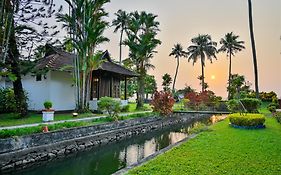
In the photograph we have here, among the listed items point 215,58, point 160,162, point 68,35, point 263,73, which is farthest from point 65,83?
point 215,58

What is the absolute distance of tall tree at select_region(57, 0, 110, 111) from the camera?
1870cm

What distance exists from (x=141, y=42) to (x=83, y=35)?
10.5m

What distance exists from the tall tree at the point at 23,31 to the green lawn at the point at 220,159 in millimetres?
10853

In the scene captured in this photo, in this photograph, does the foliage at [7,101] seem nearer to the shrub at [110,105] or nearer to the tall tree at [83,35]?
the tall tree at [83,35]

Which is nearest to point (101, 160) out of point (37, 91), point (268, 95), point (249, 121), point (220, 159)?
point (220, 159)

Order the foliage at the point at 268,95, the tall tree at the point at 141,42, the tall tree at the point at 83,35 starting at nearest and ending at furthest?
the tall tree at the point at 83,35
the tall tree at the point at 141,42
the foliage at the point at 268,95

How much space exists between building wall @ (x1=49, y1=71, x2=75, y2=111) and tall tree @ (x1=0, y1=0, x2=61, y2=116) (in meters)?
3.88

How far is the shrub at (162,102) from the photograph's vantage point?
2212 cm

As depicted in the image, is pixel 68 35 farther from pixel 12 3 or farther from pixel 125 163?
pixel 125 163

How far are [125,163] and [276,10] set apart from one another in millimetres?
20513

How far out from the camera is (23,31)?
50.2 ft

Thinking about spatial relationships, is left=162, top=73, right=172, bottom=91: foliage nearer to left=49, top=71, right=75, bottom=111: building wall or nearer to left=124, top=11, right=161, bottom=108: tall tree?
left=124, top=11, right=161, bottom=108: tall tree

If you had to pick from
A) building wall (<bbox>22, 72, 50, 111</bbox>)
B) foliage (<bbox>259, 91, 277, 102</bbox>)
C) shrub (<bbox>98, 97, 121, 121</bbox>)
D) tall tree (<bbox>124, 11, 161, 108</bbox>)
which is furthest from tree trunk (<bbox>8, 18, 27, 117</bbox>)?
foliage (<bbox>259, 91, 277, 102</bbox>)

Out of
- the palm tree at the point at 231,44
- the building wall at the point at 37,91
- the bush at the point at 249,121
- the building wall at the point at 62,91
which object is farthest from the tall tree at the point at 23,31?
the palm tree at the point at 231,44
